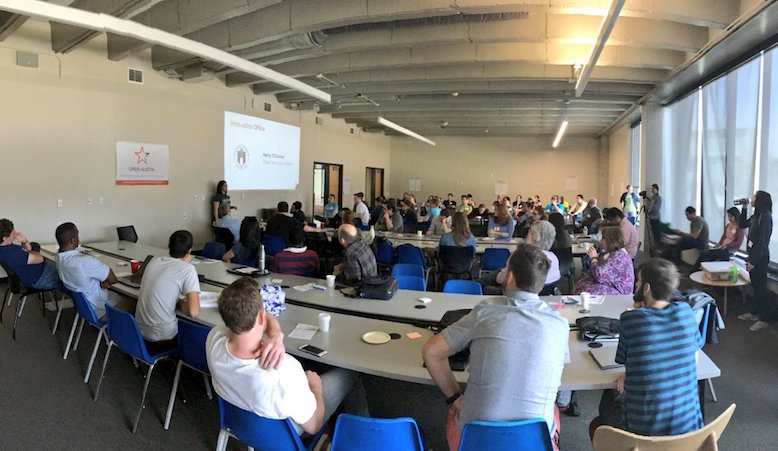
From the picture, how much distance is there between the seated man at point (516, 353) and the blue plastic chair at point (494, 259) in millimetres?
3670

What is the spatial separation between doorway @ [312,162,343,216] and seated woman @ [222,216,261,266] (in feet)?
24.7

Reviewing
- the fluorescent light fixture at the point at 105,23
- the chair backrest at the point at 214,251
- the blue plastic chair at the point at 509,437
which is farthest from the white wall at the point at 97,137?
the blue plastic chair at the point at 509,437

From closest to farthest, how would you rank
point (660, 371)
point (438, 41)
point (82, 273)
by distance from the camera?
point (660, 371) → point (82, 273) → point (438, 41)

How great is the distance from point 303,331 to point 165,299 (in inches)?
39.5

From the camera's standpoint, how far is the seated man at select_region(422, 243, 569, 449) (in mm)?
1664

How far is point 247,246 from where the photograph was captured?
18.0 feet

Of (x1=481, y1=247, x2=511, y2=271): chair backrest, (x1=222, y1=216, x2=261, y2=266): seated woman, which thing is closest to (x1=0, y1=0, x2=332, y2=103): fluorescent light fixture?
(x1=222, y1=216, x2=261, y2=266): seated woman

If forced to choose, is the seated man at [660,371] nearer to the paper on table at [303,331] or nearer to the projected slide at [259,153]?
the paper on table at [303,331]

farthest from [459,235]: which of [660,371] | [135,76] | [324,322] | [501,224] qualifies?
[135,76]

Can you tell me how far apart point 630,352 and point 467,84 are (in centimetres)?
760

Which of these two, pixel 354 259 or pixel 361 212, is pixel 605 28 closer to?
pixel 354 259

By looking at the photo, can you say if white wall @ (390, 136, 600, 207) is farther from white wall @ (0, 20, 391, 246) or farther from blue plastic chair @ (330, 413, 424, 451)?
blue plastic chair @ (330, 413, 424, 451)

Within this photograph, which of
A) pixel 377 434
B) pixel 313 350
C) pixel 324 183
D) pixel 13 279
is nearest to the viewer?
pixel 377 434

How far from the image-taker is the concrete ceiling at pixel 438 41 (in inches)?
191
